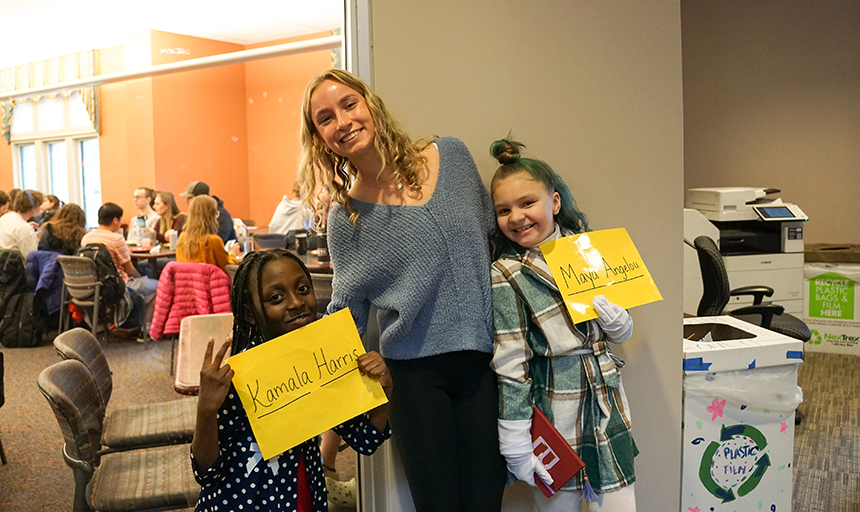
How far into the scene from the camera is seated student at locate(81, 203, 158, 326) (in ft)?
16.2

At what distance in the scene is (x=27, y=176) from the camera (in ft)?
20.3

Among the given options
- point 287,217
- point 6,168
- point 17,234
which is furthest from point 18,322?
point 287,217

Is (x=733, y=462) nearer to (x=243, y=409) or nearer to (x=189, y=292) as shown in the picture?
(x=243, y=409)

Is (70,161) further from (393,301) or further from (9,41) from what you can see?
(393,301)

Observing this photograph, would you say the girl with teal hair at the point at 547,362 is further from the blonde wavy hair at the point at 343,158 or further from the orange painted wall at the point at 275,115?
the orange painted wall at the point at 275,115

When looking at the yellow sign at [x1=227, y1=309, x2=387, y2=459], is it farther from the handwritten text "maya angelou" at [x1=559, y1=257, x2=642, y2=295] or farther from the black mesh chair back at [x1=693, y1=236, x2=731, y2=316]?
the black mesh chair back at [x1=693, y1=236, x2=731, y2=316]

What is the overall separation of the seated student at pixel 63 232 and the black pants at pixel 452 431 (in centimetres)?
499

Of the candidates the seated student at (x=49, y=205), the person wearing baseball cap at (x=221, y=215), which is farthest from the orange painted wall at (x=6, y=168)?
the person wearing baseball cap at (x=221, y=215)

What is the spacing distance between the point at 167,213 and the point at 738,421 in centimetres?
496

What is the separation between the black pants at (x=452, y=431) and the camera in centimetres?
136

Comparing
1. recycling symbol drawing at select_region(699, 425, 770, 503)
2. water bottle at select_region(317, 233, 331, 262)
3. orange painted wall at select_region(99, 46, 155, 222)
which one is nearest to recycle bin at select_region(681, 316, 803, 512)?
recycling symbol drawing at select_region(699, 425, 770, 503)

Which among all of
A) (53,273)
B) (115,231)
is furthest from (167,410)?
(53,273)

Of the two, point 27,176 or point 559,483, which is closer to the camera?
point 559,483

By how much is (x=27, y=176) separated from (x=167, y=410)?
513 cm
